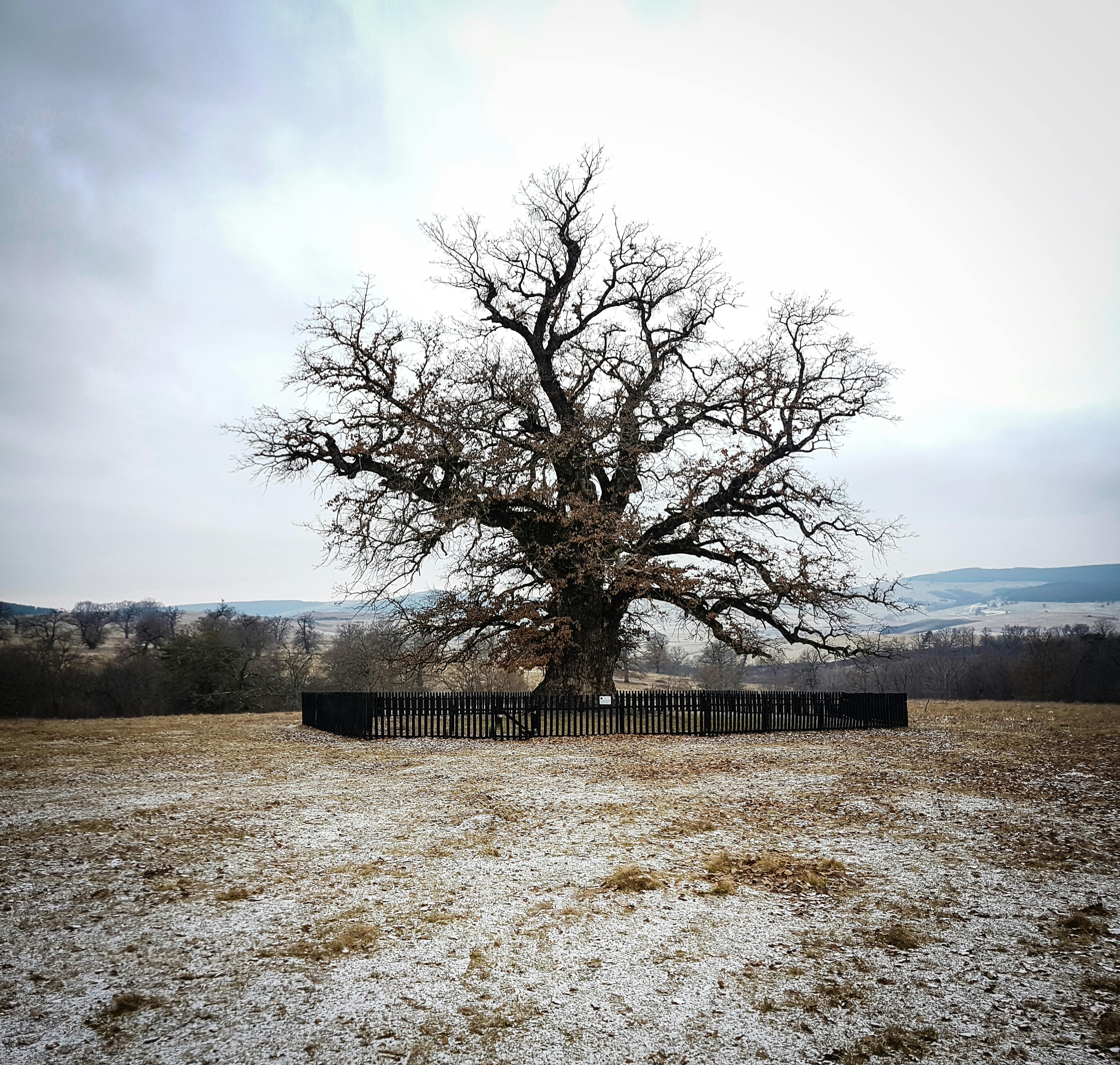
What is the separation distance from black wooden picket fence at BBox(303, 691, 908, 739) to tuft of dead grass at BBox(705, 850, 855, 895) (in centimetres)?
1121

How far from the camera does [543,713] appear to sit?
18406 millimetres

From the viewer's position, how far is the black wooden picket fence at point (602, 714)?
58.6ft

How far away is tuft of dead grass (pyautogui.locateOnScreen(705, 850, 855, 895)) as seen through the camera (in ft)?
20.4

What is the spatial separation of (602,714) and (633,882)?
1233cm

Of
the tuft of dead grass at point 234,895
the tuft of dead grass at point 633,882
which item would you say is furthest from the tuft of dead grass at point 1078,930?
the tuft of dead grass at point 234,895

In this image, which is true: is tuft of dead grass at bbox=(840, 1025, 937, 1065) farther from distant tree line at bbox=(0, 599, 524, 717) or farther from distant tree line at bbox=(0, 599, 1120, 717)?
distant tree line at bbox=(0, 599, 524, 717)

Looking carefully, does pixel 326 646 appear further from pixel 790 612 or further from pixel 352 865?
pixel 352 865

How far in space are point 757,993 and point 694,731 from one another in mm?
14588

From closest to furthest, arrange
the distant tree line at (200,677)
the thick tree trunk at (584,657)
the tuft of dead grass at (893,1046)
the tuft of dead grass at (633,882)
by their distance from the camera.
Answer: the tuft of dead grass at (893,1046) → the tuft of dead grass at (633,882) → the thick tree trunk at (584,657) → the distant tree line at (200,677)

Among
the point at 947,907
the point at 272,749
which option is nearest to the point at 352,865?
the point at 947,907

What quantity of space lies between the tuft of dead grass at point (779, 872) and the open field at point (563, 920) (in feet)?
0.13

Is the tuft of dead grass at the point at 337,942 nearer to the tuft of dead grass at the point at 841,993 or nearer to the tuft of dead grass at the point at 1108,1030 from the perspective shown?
the tuft of dead grass at the point at 841,993

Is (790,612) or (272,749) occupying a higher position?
(790,612)

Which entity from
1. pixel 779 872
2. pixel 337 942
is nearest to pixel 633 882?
pixel 779 872
